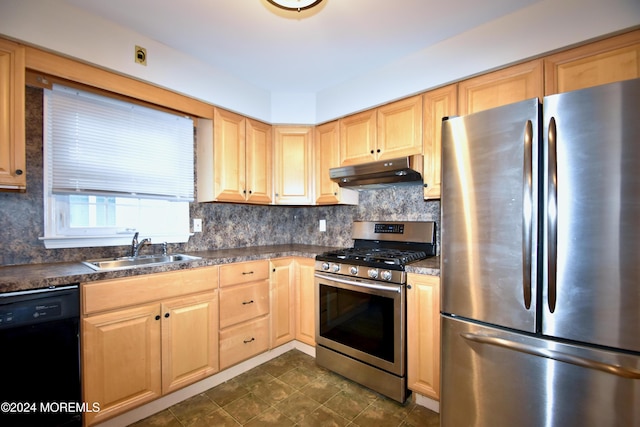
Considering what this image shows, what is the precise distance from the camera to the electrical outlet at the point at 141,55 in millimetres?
1883

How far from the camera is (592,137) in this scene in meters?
1.10

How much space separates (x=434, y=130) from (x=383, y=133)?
1.39ft

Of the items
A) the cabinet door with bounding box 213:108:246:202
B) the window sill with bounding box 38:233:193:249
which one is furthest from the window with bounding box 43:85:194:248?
the cabinet door with bounding box 213:108:246:202

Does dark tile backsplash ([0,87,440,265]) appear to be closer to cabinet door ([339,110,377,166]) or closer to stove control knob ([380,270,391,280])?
cabinet door ([339,110,377,166])

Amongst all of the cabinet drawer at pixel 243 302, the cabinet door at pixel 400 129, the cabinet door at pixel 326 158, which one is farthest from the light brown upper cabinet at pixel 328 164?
the cabinet drawer at pixel 243 302

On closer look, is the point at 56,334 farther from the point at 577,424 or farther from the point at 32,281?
the point at 577,424

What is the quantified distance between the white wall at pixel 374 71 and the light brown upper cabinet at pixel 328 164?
0.19 meters

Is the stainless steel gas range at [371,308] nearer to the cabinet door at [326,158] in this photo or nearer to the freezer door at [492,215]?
the freezer door at [492,215]

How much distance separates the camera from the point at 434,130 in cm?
204

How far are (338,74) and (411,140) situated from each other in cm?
91

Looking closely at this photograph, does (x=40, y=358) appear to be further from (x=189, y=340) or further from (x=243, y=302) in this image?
(x=243, y=302)

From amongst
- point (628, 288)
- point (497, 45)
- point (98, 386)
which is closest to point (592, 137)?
point (628, 288)

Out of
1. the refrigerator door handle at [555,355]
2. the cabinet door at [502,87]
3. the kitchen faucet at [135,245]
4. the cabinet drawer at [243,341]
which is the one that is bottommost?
the cabinet drawer at [243,341]

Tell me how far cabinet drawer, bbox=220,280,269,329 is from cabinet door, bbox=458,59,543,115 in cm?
206
